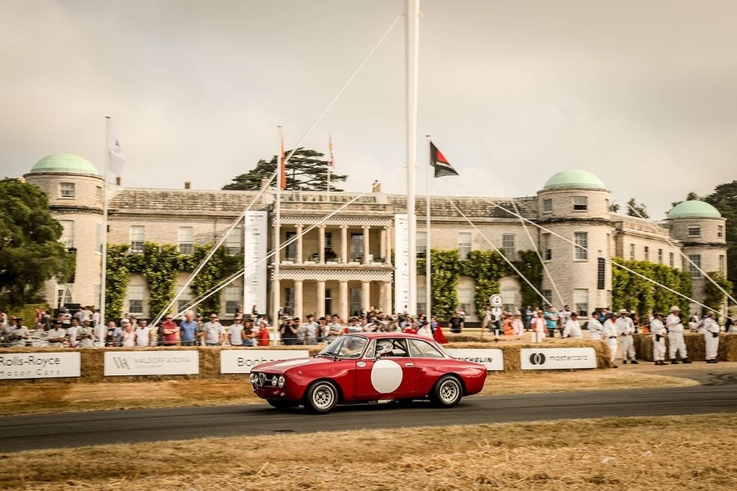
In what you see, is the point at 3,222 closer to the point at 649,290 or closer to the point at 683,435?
the point at 683,435

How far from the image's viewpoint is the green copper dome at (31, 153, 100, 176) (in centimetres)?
5988

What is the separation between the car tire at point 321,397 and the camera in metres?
16.3

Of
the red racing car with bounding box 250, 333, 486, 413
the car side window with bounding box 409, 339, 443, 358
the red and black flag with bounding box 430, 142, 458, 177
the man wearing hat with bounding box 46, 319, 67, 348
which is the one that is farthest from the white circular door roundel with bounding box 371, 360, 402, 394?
the red and black flag with bounding box 430, 142, 458, 177

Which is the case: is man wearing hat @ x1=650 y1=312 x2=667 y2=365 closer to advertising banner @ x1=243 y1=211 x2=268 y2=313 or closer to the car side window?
the car side window

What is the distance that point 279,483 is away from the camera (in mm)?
9461

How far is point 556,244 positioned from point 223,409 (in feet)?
172

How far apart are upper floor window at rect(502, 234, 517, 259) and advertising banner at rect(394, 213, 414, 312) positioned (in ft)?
33.3

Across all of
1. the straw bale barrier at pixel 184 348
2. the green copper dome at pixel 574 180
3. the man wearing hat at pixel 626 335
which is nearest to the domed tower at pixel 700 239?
the green copper dome at pixel 574 180

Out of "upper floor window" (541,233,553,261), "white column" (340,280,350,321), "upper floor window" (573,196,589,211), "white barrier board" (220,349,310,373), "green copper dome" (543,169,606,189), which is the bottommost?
"white barrier board" (220,349,310,373)

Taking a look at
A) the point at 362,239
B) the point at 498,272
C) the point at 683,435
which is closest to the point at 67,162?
the point at 362,239

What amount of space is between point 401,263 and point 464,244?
28.7 ft

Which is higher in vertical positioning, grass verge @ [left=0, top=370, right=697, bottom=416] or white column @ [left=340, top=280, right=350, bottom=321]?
white column @ [left=340, top=280, right=350, bottom=321]

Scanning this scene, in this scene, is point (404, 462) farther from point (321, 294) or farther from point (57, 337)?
point (321, 294)

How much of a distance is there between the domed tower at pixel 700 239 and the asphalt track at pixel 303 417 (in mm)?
62210
